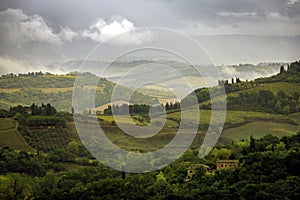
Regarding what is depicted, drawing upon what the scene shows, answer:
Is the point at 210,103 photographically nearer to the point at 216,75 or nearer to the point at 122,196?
the point at 216,75

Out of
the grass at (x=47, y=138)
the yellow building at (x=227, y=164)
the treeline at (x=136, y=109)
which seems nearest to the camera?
the yellow building at (x=227, y=164)

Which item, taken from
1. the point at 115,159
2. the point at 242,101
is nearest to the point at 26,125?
the point at 115,159

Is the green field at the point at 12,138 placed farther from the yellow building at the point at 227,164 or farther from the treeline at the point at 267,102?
the treeline at the point at 267,102

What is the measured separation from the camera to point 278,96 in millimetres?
92312

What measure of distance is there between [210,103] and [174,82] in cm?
1150

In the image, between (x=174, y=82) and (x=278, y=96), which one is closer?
(x=278, y=96)

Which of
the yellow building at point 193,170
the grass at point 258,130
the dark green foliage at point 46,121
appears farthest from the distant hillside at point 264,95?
the yellow building at point 193,170

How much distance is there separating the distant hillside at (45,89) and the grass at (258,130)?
156 feet

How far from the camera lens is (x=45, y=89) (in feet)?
502

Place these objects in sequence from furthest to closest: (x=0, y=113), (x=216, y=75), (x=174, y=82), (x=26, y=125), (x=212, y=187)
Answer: (x=216, y=75)
(x=174, y=82)
(x=0, y=113)
(x=26, y=125)
(x=212, y=187)

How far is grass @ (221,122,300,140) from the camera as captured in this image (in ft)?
253

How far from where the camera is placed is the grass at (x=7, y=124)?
82.5 metres

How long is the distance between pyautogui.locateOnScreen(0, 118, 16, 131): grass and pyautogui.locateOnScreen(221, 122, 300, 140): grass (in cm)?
3032

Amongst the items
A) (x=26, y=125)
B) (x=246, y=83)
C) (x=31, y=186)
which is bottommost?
(x=31, y=186)
